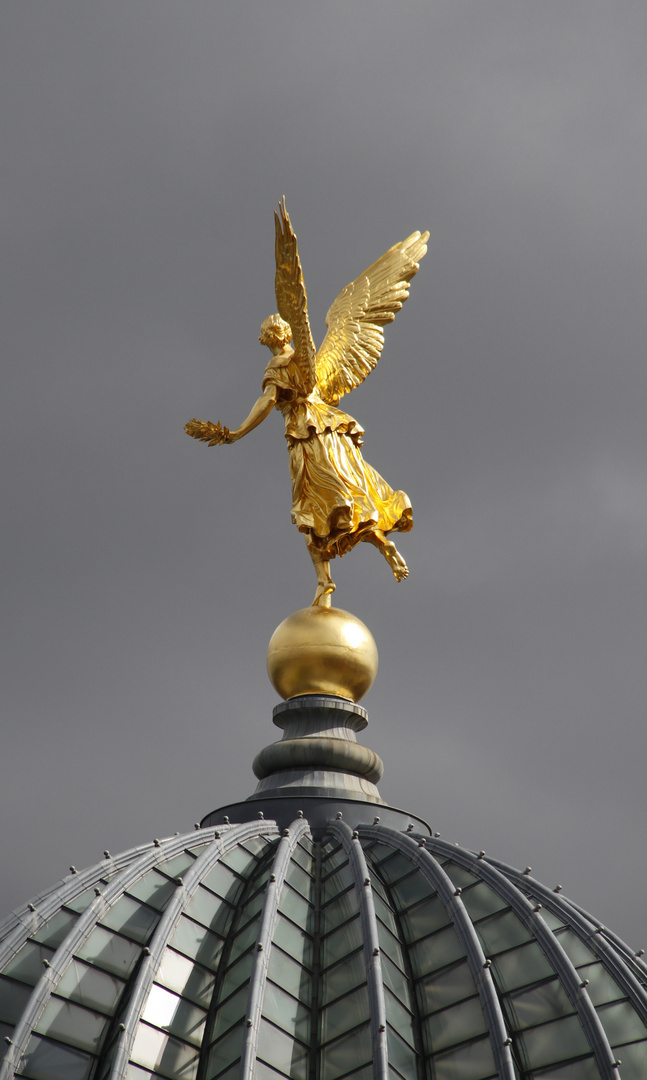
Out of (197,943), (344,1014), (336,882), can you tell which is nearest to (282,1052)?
(344,1014)

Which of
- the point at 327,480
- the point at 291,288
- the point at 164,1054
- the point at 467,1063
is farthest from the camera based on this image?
the point at 327,480

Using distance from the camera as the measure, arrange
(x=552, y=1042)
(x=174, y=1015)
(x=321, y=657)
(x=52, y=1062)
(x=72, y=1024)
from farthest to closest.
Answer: (x=321, y=657) → (x=552, y=1042) → (x=174, y=1015) → (x=72, y=1024) → (x=52, y=1062)

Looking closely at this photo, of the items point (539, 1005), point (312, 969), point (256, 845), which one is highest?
point (256, 845)

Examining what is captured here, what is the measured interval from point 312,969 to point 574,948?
6136 millimetres

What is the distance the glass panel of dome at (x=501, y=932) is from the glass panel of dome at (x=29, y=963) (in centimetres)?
960

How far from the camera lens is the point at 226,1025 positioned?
28.1 m

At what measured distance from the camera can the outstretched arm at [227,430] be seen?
122 ft

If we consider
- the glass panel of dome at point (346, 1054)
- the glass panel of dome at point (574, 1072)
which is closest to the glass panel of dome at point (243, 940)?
the glass panel of dome at point (346, 1054)

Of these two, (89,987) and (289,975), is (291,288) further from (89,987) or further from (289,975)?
(89,987)

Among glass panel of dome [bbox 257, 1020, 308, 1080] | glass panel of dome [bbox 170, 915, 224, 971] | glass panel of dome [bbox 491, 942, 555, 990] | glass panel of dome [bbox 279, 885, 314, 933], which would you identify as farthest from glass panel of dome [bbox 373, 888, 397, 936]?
glass panel of dome [bbox 257, 1020, 308, 1080]

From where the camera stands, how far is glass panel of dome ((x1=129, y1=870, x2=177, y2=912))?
99.7 feet

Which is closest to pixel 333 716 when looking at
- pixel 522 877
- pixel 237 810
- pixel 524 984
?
pixel 237 810

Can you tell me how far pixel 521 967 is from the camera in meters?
29.8

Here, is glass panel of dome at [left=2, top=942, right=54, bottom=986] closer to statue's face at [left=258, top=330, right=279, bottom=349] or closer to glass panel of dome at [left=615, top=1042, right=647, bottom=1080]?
glass panel of dome at [left=615, top=1042, right=647, bottom=1080]
